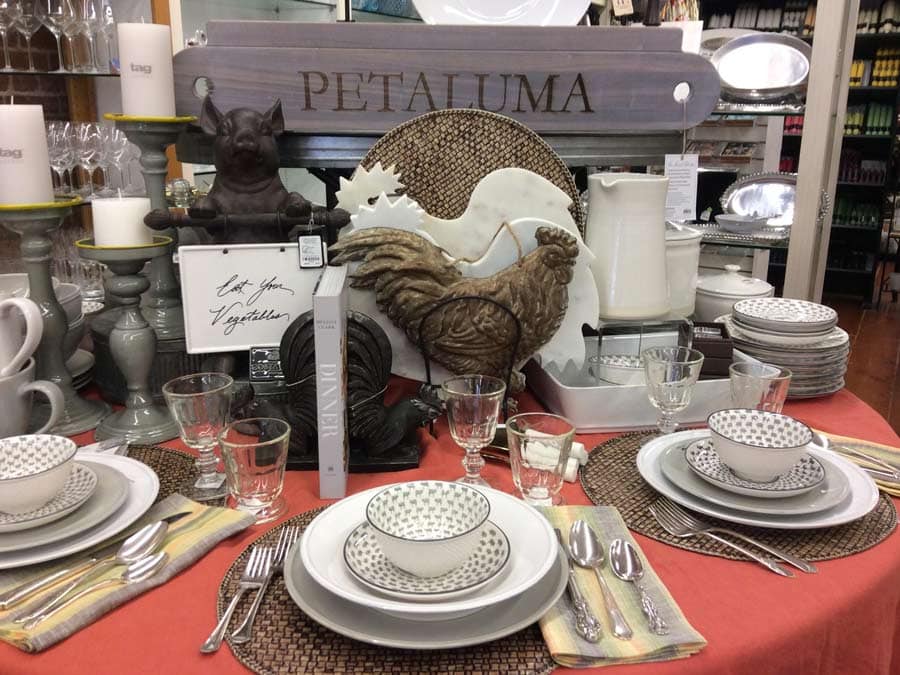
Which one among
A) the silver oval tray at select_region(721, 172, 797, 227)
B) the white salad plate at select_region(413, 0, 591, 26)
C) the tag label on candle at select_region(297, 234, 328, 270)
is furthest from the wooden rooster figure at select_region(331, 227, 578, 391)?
the silver oval tray at select_region(721, 172, 797, 227)

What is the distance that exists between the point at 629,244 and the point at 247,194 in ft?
2.17

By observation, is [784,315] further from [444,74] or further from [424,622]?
[424,622]

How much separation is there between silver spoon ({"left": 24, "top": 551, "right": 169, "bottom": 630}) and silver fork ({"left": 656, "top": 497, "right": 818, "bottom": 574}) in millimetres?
602

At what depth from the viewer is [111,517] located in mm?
886

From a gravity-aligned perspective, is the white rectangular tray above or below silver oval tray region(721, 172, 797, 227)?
below

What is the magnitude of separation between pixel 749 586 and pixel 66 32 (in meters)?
2.95

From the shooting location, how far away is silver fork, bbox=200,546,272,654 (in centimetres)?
71

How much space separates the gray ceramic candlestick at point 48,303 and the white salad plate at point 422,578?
0.65 meters

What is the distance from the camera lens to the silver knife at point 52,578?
2.47 ft

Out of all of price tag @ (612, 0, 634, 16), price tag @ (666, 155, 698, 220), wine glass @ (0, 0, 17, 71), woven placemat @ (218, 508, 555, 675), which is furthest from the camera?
wine glass @ (0, 0, 17, 71)

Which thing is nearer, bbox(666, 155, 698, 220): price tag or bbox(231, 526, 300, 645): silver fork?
bbox(231, 526, 300, 645): silver fork

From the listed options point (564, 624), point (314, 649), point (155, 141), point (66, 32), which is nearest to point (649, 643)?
point (564, 624)

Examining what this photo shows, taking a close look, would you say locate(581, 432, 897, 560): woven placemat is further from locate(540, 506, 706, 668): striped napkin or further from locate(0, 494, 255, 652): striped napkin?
locate(0, 494, 255, 652): striped napkin

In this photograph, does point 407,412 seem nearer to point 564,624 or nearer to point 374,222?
point 374,222
